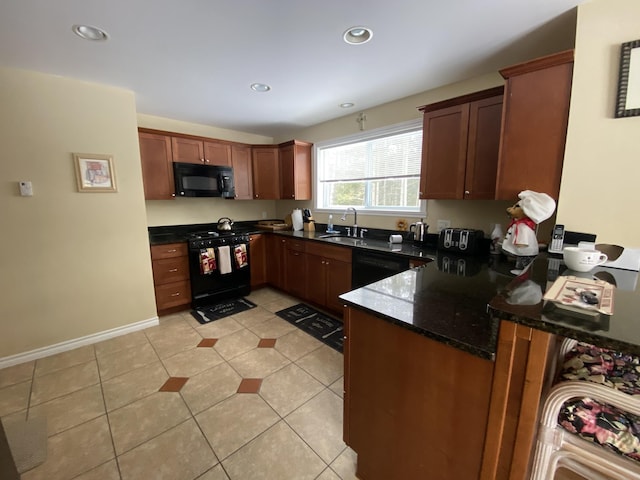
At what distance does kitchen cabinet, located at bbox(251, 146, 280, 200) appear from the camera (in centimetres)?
402

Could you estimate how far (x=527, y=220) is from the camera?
1737 millimetres

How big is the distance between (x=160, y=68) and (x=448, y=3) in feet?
6.98

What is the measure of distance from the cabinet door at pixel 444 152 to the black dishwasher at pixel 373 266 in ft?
2.20

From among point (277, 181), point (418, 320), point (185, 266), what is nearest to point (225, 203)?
point (277, 181)

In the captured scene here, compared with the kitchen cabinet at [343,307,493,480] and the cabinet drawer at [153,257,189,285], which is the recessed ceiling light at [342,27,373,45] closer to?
the kitchen cabinet at [343,307,493,480]

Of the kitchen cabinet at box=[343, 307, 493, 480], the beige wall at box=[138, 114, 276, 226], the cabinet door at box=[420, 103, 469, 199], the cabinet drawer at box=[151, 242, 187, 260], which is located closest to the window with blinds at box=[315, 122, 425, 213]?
the cabinet door at box=[420, 103, 469, 199]

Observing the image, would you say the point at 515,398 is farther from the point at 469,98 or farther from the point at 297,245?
the point at 297,245

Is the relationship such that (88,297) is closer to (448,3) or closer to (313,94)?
(313,94)

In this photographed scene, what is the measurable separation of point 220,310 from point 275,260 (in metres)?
1.01

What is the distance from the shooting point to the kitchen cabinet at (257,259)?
3775 mm

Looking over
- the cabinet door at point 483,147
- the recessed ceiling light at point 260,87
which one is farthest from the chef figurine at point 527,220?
the recessed ceiling light at point 260,87

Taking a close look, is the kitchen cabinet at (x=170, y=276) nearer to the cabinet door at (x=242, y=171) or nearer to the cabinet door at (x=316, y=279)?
the cabinet door at (x=242, y=171)

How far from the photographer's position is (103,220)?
8.35 ft

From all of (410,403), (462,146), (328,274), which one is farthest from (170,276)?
(462,146)
